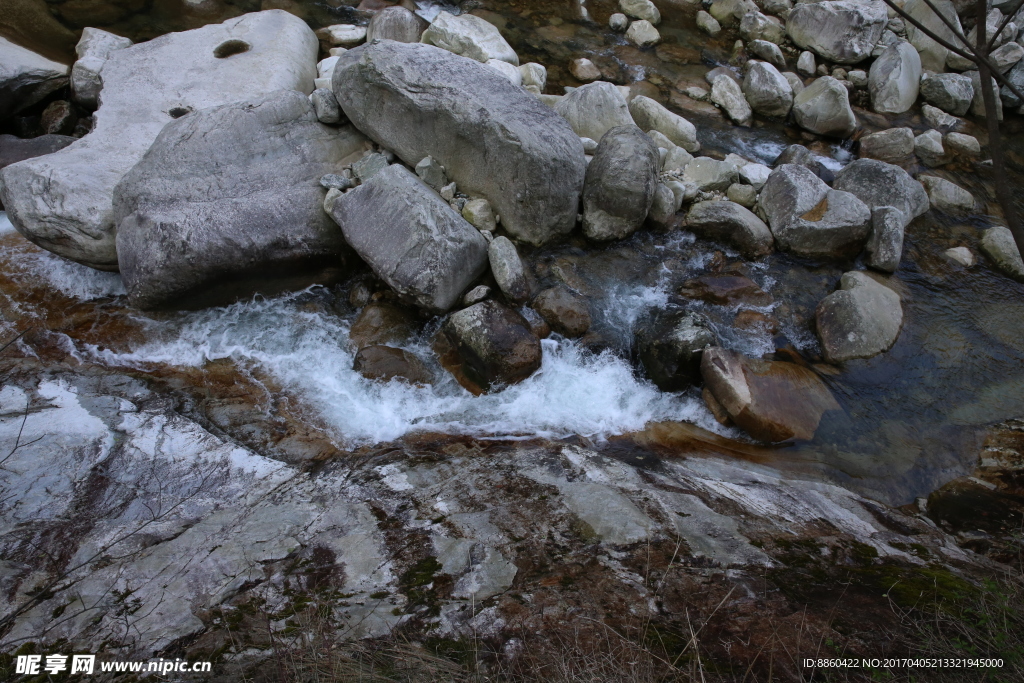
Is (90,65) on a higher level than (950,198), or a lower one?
higher

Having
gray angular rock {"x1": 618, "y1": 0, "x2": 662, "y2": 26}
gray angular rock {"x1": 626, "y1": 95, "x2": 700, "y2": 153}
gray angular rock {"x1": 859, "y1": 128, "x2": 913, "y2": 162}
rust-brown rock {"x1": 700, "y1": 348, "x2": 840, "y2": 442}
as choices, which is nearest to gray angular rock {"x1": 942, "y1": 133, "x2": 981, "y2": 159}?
gray angular rock {"x1": 859, "y1": 128, "x2": 913, "y2": 162}

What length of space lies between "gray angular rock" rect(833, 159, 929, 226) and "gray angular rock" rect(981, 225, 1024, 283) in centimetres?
81

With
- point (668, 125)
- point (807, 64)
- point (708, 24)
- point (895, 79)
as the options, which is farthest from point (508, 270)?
point (708, 24)

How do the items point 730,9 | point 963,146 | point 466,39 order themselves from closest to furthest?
point 466,39
point 963,146
point 730,9

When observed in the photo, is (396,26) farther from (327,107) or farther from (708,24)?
(708,24)

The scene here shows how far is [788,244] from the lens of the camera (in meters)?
5.79

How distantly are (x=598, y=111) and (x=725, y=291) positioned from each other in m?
2.59

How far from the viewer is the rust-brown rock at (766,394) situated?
173 inches

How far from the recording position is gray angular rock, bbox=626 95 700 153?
689 cm

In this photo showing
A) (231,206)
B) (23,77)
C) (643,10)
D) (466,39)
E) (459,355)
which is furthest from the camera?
(643,10)

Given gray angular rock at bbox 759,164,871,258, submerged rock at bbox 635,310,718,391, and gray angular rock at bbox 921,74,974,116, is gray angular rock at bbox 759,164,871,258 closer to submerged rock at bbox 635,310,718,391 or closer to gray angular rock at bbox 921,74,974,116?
submerged rock at bbox 635,310,718,391

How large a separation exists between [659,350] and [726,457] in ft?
3.43

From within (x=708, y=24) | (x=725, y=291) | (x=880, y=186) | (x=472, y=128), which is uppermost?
(x=708, y=24)

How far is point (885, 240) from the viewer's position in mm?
5625
